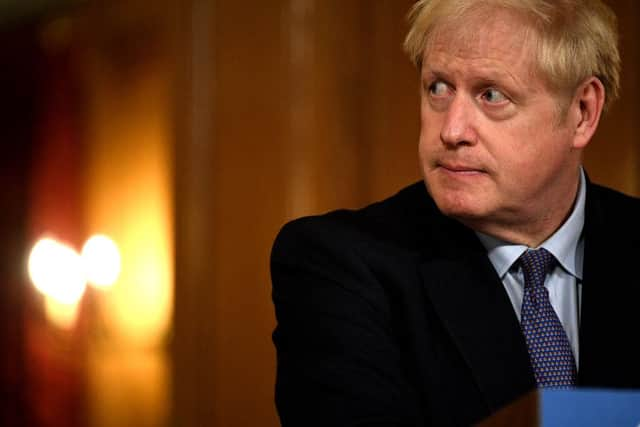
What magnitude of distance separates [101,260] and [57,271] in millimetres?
366

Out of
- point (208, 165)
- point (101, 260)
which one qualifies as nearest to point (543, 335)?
point (208, 165)

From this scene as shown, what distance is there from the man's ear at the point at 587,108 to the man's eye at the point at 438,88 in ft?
0.74

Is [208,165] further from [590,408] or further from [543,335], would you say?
[590,408]

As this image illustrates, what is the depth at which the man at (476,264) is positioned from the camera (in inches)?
66.6

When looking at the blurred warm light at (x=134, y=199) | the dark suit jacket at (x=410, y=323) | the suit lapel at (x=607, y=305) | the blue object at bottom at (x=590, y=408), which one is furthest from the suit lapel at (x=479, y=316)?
the blurred warm light at (x=134, y=199)

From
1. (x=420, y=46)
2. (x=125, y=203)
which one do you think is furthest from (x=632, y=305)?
(x=125, y=203)

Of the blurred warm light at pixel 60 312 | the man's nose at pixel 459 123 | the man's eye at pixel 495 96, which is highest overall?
the man's eye at pixel 495 96

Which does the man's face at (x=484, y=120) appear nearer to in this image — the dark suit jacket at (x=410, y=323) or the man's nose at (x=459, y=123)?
the man's nose at (x=459, y=123)

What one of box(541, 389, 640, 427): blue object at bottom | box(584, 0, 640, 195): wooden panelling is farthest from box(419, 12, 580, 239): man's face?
box(584, 0, 640, 195): wooden panelling

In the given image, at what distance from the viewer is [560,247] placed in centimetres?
187

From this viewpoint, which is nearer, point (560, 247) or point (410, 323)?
point (410, 323)

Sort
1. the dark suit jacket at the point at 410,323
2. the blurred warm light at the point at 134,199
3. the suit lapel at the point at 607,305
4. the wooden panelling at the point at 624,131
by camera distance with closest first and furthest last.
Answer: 1. the dark suit jacket at the point at 410,323
2. the suit lapel at the point at 607,305
3. the wooden panelling at the point at 624,131
4. the blurred warm light at the point at 134,199

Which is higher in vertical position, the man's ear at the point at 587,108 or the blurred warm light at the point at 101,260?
the man's ear at the point at 587,108

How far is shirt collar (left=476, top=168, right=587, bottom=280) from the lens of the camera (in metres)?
1.84
